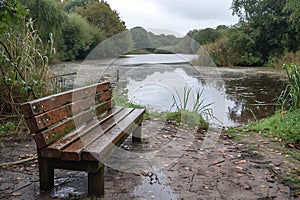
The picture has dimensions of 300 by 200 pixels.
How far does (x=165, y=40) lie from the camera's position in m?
4.55

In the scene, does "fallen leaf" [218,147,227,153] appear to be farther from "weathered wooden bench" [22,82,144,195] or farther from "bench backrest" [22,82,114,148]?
"bench backrest" [22,82,114,148]

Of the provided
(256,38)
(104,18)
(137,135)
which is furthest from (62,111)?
(104,18)

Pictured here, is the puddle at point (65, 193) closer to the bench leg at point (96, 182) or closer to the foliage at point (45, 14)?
the bench leg at point (96, 182)

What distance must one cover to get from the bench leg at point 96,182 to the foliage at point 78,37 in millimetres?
16964

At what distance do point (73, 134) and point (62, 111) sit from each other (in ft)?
0.55

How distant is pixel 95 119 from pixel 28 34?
1767 mm

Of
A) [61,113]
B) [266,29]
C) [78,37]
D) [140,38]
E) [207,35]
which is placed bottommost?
[61,113]

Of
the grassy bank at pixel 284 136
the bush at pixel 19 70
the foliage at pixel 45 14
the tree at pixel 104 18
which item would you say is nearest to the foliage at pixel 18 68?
the bush at pixel 19 70

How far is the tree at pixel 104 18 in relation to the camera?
18350 millimetres

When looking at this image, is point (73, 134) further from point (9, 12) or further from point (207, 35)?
point (207, 35)

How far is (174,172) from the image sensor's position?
2365 mm

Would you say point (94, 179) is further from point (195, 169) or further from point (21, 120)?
point (21, 120)

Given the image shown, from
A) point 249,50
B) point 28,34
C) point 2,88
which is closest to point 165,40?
point 28,34

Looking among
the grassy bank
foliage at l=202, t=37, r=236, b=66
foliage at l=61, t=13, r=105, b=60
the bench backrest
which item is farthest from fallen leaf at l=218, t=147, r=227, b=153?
foliage at l=61, t=13, r=105, b=60
